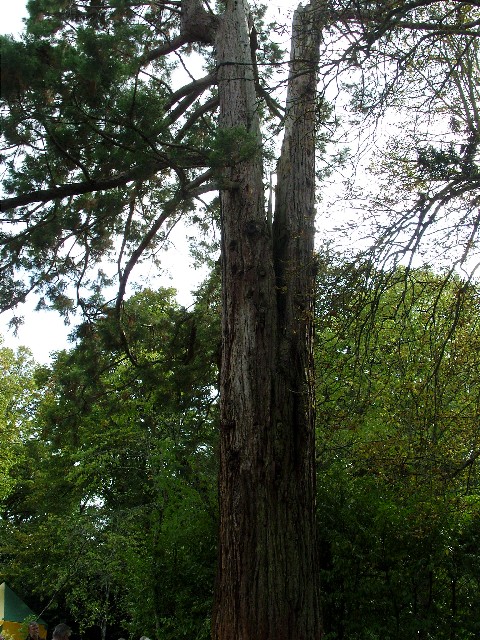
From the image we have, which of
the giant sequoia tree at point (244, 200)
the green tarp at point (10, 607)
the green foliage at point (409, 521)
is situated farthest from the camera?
the green tarp at point (10, 607)

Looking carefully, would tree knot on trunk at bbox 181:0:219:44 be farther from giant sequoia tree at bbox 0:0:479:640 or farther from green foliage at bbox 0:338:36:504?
green foliage at bbox 0:338:36:504

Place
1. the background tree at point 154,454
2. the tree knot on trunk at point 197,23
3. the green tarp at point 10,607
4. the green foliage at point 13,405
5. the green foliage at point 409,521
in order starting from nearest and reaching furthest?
1. the green foliage at point 409,521
2. the background tree at point 154,454
3. the tree knot on trunk at point 197,23
4. the green tarp at point 10,607
5. the green foliage at point 13,405

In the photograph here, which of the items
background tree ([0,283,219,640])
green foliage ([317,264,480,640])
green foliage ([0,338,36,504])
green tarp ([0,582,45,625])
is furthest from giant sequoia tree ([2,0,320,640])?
green foliage ([0,338,36,504])

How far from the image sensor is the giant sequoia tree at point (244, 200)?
4.96 metres

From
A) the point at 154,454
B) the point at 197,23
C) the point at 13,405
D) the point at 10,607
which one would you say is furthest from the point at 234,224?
the point at 13,405

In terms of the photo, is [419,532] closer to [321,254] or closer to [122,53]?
[321,254]

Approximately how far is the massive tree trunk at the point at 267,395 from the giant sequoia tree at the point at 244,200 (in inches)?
0.5

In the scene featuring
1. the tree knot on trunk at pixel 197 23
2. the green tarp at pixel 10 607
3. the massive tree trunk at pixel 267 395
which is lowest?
the green tarp at pixel 10 607

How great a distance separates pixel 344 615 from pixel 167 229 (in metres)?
5.15

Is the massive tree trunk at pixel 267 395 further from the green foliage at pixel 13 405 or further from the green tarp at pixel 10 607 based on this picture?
the green foliage at pixel 13 405

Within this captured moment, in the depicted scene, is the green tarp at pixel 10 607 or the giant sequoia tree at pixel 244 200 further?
the green tarp at pixel 10 607

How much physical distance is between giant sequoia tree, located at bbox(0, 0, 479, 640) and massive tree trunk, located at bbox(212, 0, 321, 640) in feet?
0.04

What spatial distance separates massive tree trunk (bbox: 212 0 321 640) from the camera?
508 cm

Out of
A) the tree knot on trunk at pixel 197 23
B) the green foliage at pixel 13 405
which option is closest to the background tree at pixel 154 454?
the tree knot on trunk at pixel 197 23
